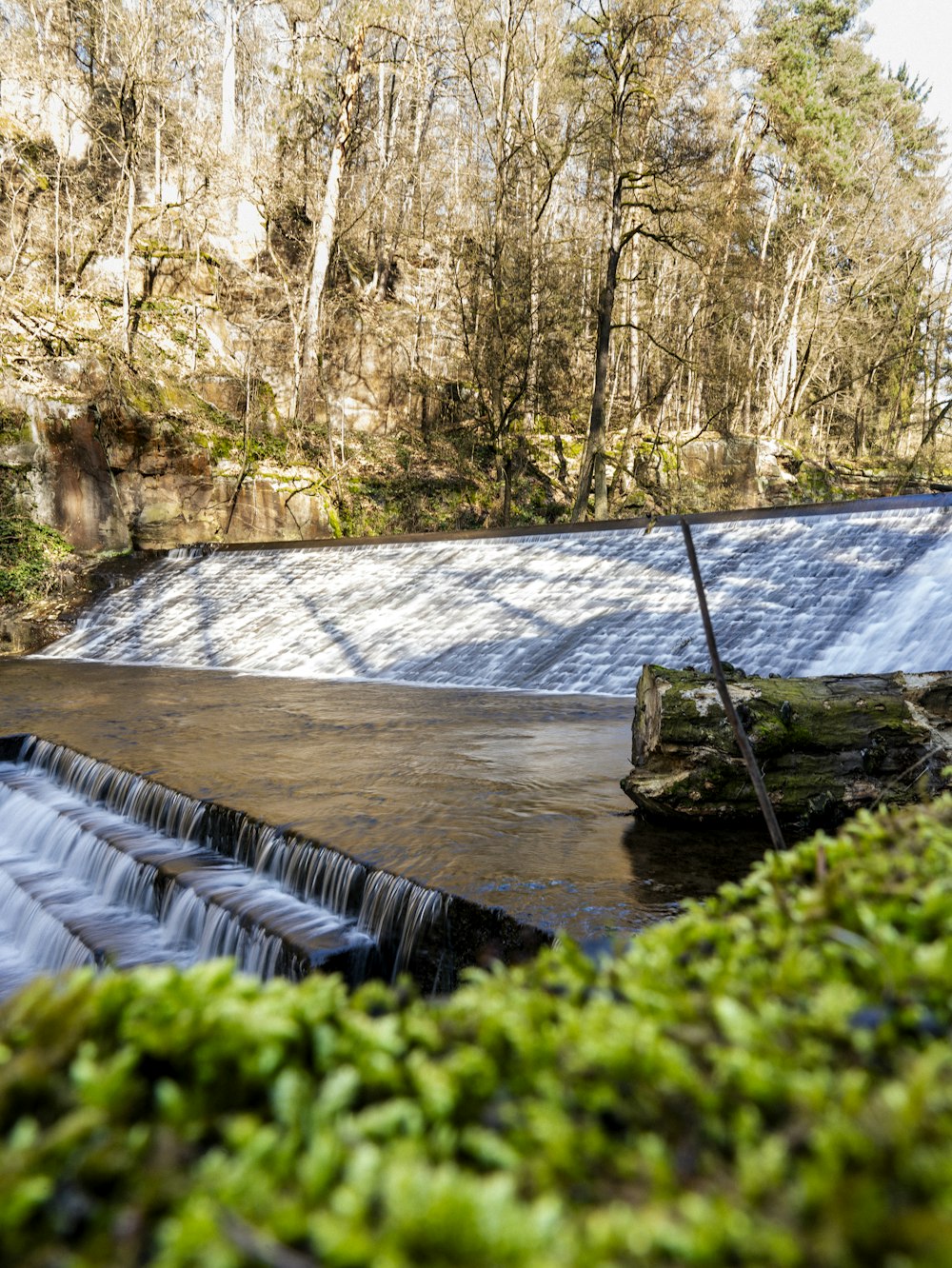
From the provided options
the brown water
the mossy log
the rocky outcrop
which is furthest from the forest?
the mossy log

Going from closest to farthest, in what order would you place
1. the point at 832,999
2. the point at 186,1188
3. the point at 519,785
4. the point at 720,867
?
the point at 186,1188, the point at 832,999, the point at 720,867, the point at 519,785

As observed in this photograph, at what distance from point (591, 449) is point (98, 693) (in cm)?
1291

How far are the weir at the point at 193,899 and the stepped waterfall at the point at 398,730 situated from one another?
0.05ft

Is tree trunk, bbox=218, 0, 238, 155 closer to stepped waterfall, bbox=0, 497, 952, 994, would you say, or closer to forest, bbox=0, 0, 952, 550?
forest, bbox=0, 0, 952, 550

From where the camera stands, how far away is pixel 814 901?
1.56m

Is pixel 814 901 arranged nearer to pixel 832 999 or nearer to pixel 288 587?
pixel 832 999

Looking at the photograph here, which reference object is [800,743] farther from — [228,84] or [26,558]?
[228,84]

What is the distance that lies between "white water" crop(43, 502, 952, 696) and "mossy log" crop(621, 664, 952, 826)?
4.10 metres

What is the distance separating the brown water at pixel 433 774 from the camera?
395 cm

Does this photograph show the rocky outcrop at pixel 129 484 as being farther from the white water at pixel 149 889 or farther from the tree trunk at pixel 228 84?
the tree trunk at pixel 228 84

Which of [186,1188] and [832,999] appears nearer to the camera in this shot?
[186,1188]

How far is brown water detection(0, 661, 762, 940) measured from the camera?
3953 mm

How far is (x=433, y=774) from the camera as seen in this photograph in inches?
235

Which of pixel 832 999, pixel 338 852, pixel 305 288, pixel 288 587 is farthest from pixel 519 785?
pixel 305 288
